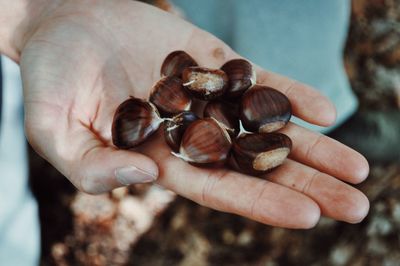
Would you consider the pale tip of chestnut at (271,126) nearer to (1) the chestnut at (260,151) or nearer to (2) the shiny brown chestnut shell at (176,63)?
(1) the chestnut at (260,151)

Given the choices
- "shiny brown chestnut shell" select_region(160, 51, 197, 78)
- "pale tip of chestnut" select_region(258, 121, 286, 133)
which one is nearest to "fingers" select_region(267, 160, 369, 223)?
"pale tip of chestnut" select_region(258, 121, 286, 133)

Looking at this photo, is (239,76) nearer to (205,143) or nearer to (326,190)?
(205,143)

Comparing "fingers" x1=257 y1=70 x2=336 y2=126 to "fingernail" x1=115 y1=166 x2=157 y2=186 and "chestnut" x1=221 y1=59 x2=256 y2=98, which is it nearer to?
"chestnut" x1=221 y1=59 x2=256 y2=98

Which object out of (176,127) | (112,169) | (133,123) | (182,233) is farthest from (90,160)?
(182,233)

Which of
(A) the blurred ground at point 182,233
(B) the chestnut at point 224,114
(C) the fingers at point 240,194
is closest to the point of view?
(C) the fingers at point 240,194

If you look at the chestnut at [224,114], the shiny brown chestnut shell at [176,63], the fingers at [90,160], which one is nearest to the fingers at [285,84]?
the shiny brown chestnut shell at [176,63]

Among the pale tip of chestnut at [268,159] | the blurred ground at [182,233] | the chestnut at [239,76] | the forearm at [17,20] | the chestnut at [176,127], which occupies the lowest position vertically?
the blurred ground at [182,233]

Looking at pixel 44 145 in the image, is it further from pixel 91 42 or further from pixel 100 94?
pixel 91 42
